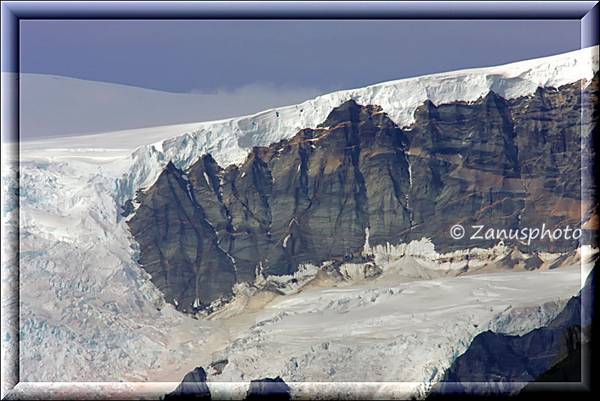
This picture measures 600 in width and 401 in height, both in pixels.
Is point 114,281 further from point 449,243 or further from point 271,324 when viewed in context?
point 449,243

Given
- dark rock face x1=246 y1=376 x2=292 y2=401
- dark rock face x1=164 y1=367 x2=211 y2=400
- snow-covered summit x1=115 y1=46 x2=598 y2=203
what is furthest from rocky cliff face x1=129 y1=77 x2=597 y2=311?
dark rock face x1=246 y1=376 x2=292 y2=401

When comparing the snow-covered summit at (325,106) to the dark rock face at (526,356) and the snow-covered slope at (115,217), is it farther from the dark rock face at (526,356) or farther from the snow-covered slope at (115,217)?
the dark rock face at (526,356)

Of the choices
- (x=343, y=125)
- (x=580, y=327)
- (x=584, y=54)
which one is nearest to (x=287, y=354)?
(x=343, y=125)

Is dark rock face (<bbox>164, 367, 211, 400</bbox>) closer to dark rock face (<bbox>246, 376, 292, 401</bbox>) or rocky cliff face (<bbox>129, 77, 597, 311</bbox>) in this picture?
dark rock face (<bbox>246, 376, 292, 401</bbox>)

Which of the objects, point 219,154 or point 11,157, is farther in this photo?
point 219,154
